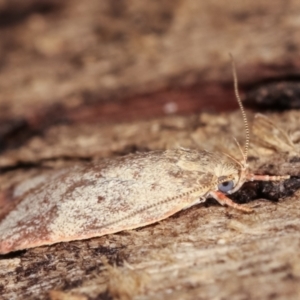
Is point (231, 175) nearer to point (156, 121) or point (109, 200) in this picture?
point (109, 200)

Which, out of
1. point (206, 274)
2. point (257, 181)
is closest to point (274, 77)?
point (257, 181)

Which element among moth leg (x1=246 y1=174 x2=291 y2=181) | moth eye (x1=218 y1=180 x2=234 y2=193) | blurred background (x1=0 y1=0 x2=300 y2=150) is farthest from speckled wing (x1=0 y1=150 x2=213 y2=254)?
blurred background (x1=0 y1=0 x2=300 y2=150)

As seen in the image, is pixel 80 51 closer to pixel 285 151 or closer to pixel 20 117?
pixel 20 117

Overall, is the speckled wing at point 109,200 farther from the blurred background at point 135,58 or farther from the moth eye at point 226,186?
the blurred background at point 135,58

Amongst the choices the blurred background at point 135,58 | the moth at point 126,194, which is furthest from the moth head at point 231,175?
the blurred background at point 135,58

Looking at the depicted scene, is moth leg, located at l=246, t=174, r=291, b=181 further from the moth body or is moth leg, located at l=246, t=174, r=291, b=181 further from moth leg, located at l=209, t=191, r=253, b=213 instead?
moth leg, located at l=209, t=191, r=253, b=213
